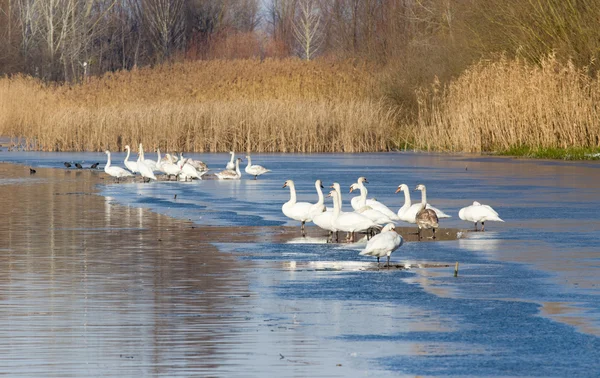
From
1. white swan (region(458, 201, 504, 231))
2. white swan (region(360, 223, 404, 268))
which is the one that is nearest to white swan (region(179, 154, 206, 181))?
white swan (region(458, 201, 504, 231))

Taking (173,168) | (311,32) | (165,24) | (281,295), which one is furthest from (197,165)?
(311,32)

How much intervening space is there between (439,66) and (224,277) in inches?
1182

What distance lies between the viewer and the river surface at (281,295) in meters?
6.56

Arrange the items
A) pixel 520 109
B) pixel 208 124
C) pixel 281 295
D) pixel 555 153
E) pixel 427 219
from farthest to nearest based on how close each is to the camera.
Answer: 1. pixel 208 124
2. pixel 520 109
3. pixel 555 153
4. pixel 427 219
5. pixel 281 295

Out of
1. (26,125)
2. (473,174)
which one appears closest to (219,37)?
(26,125)

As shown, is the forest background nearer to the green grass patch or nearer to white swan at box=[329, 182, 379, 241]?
the green grass patch

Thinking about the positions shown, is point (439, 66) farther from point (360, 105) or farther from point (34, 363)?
point (34, 363)

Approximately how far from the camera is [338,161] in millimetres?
30391

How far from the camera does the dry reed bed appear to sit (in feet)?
95.2

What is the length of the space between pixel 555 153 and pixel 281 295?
21.4m

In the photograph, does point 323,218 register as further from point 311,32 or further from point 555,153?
point 311,32

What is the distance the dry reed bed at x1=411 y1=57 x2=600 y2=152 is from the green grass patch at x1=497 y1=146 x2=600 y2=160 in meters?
0.18

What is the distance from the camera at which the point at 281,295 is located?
8.91 m

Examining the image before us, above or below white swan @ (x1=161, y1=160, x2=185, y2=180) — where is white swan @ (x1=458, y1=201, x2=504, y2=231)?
below
